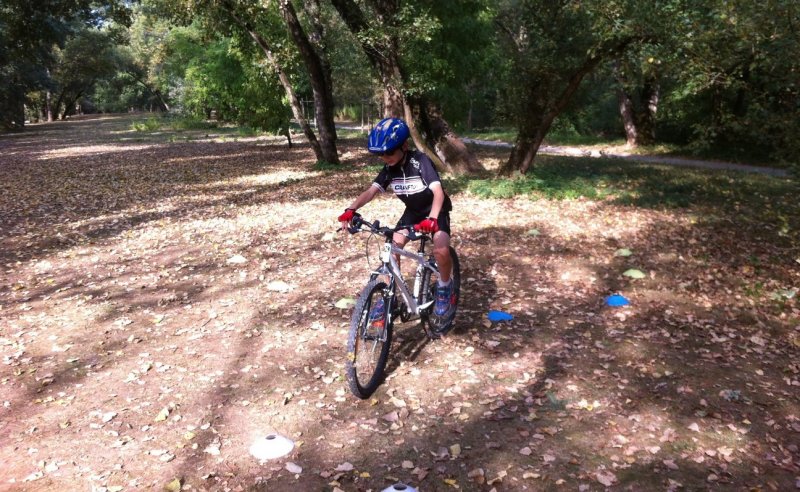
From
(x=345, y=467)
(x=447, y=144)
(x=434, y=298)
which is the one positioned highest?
(x=447, y=144)

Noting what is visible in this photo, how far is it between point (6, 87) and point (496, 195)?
136ft

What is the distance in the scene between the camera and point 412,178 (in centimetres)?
466

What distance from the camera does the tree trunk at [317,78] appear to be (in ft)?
51.6

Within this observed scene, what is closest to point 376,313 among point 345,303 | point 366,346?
point 366,346

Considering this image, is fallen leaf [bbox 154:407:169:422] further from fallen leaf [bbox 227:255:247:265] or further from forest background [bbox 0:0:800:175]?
forest background [bbox 0:0:800:175]

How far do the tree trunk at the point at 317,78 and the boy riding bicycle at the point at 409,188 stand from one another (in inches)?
475

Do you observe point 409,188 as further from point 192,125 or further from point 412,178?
point 192,125

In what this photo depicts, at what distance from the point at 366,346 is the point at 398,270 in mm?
712

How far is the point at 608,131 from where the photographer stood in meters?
28.6

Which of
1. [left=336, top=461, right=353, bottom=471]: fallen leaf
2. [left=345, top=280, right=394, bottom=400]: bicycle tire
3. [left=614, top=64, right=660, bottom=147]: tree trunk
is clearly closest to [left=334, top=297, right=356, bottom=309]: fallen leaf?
[left=345, top=280, right=394, bottom=400]: bicycle tire

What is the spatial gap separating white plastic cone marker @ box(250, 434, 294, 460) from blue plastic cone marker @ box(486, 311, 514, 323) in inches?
116

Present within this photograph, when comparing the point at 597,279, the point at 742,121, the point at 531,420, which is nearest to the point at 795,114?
the point at 742,121

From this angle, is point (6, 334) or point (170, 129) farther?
point (170, 129)

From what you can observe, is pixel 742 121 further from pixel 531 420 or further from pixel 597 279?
pixel 531 420
